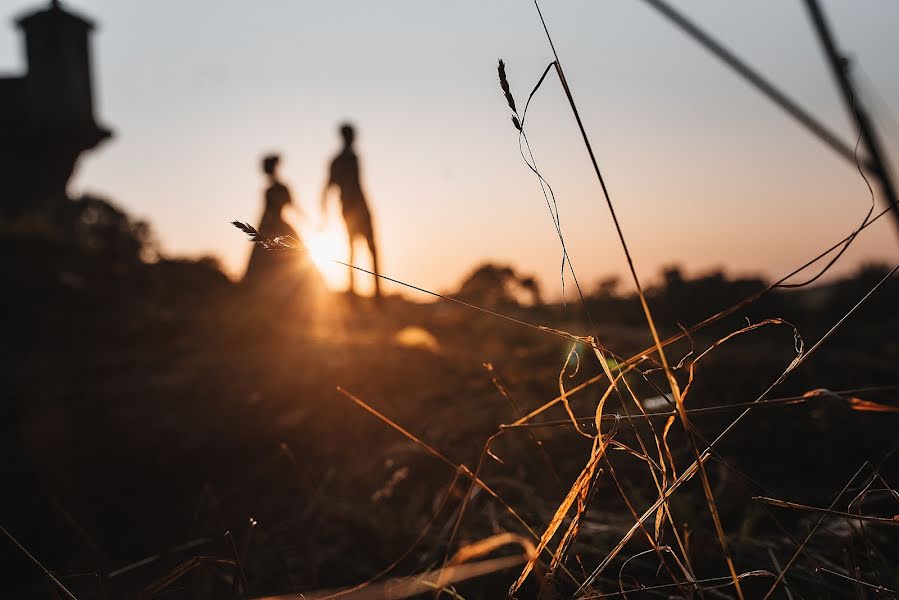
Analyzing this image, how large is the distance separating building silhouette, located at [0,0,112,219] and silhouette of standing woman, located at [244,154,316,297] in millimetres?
9354

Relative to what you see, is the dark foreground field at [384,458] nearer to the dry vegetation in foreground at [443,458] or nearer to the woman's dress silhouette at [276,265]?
the dry vegetation in foreground at [443,458]

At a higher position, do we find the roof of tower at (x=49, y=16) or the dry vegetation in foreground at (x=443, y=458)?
the roof of tower at (x=49, y=16)

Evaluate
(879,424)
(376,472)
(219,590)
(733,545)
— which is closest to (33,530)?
(376,472)

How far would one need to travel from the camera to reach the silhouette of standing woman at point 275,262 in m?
8.45

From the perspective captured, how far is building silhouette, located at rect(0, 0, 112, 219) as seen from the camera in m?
16.2

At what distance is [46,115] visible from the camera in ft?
53.1

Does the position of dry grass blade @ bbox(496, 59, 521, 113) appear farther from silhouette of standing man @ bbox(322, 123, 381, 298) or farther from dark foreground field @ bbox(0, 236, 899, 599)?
silhouette of standing man @ bbox(322, 123, 381, 298)

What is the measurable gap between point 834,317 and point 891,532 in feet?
32.1

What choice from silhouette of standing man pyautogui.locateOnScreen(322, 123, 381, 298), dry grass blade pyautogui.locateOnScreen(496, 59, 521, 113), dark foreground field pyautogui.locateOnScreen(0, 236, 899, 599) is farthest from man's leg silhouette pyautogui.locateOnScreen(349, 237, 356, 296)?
dry grass blade pyautogui.locateOnScreen(496, 59, 521, 113)

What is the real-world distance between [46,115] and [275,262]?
10.3 m

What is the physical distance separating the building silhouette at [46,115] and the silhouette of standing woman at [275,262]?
9354 millimetres

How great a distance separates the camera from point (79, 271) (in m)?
10.2

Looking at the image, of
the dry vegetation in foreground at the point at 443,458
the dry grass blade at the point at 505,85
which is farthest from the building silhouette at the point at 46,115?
the dry grass blade at the point at 505,85

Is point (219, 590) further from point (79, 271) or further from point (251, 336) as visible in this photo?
point (79, 271)
